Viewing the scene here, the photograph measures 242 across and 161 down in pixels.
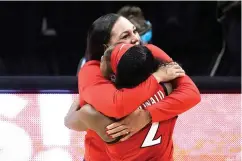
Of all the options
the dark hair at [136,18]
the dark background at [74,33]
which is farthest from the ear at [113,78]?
the dark background at [74,33]

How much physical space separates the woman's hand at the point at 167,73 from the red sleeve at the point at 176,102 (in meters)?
0.03

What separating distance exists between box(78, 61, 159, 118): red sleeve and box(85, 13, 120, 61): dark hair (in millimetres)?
144

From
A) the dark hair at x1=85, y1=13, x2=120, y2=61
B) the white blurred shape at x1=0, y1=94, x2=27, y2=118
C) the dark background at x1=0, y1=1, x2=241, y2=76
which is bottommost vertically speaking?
the dark background at x1=0, y1=1, x2=241, y2=76

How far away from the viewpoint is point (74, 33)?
4258mm

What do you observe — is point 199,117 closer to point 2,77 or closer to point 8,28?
point 2,77

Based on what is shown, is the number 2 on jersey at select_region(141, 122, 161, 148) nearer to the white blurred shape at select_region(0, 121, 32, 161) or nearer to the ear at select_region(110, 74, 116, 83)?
the ear at select_region(110, 74, 116, 83)

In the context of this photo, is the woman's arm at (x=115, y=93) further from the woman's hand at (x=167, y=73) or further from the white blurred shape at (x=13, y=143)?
the white blurred shape at (x=13, y=143)

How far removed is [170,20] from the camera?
4156 mm

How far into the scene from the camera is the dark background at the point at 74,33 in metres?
4.13

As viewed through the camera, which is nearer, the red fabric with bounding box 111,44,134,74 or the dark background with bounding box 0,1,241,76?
the red fabric with bounding box 111,44,134,74

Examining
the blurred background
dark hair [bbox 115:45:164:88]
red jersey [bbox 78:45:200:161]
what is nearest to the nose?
red jersey [bbox 78:45:200:161]

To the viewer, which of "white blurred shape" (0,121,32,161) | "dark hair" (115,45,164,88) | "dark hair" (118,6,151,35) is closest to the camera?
"dark hair" (115,45,164,88)

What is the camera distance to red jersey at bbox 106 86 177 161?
165 centimetres

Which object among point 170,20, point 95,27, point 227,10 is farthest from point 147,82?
point 170,20
